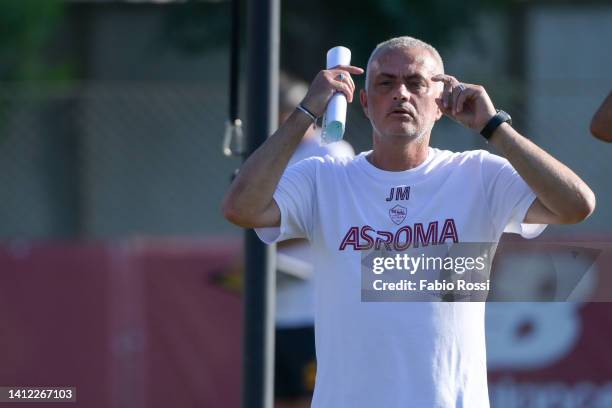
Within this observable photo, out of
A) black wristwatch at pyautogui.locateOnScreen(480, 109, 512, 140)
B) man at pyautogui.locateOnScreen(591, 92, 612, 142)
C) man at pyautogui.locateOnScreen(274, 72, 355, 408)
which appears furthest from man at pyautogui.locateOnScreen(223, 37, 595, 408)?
man at pyautogui.locateOnScreen(274, 72, 355, 408)

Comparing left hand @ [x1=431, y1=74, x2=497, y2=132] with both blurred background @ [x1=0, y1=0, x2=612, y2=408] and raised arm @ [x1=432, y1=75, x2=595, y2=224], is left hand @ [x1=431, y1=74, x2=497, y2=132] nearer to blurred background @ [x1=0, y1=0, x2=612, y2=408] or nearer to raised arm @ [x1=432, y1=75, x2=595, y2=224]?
raised arm @ [x1=432, y1=75, x2=595, y2=224]

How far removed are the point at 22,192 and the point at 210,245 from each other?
4.07 m

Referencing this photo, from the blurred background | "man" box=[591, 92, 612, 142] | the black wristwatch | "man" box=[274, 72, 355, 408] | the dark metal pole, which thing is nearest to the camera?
"man" box=[591, 92, 612, 142]

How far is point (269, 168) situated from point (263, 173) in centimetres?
2

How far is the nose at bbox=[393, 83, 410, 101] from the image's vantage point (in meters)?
A: 3.44

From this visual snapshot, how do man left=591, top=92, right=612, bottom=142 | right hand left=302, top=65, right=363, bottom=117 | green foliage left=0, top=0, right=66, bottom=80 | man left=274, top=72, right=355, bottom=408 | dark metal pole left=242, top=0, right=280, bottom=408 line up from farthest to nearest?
green foliage left=0, top=0, right=66, bottom=80 → man left=274, top=72, right=355, bottom=408 → dark metal pole left=242, top=0, right=280, bottom=408 → right hand left=302, top=65, right=363, bottom=117 → man left=591, top=92, right=612, bottom=142

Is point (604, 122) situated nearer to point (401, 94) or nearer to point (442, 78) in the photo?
point (442, 78)

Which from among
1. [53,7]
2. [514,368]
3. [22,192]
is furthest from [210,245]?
[53,7]

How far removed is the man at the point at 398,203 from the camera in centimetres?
325

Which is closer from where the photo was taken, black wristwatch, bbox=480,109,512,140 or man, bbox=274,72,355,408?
black wristwatch, bbox=480,109,512,140

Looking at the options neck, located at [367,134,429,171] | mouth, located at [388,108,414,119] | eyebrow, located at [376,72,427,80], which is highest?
eyebrow, located at [376,72,427,80]

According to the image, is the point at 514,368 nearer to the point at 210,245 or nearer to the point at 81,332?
the point at 210,245

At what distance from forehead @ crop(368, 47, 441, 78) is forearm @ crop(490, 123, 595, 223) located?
0.36 metres

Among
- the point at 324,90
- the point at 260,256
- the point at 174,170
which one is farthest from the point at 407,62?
the point at 174,170
